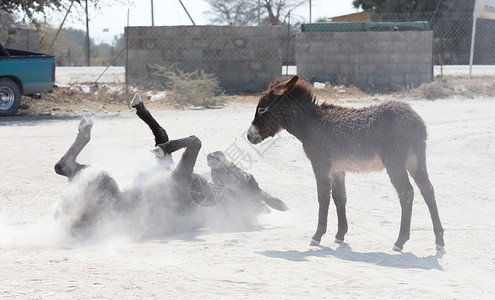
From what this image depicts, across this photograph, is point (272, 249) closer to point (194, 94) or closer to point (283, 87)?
point (283, 87)

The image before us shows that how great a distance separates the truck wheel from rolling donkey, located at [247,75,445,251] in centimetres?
1152

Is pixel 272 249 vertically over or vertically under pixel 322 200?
under

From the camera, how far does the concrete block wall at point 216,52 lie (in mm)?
21078

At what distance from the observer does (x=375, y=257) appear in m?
5.61

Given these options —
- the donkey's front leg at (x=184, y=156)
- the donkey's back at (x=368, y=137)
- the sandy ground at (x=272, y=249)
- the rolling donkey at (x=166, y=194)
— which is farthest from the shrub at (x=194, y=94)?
the donkey's back at (x=368, y=137)

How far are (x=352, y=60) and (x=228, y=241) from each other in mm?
16231

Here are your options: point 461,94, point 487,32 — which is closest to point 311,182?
point 461,94

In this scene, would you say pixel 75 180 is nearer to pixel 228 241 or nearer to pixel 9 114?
pixel 228 241

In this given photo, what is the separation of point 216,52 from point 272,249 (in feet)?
52.5

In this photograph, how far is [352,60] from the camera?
21.5m

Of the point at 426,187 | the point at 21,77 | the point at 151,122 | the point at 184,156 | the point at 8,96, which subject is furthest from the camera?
the point at 21,77

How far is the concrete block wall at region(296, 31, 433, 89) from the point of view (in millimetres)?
21391

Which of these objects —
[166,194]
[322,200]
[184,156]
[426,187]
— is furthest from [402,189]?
[166,194]

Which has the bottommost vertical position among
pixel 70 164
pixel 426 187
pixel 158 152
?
pixel 426 187
